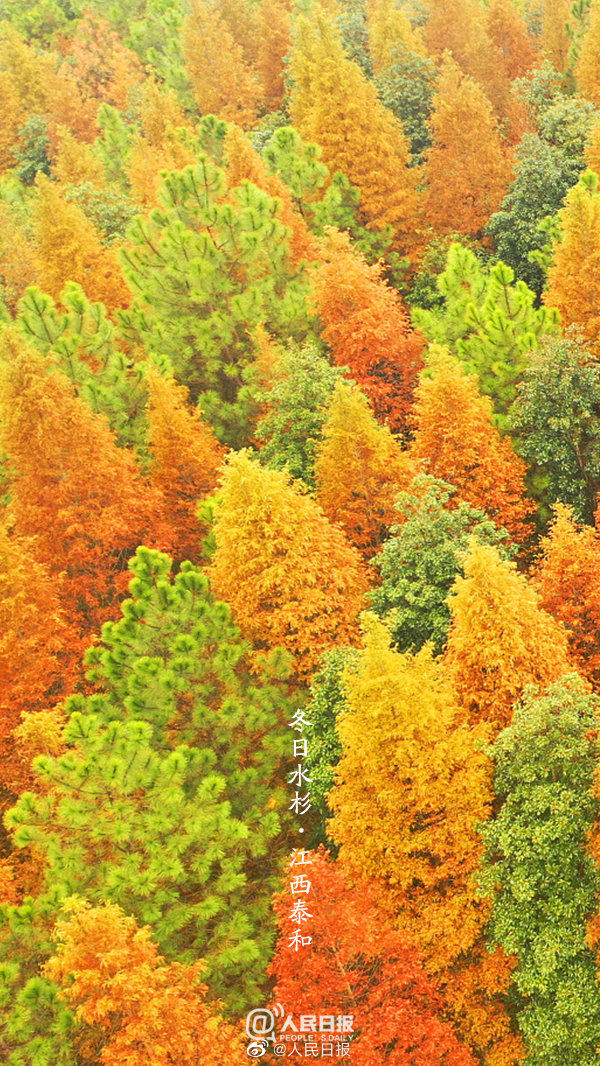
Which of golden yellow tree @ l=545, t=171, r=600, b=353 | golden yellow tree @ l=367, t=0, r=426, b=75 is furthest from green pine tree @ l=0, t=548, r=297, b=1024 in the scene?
golden yellow tree @ l=367, t=0, r=426, b=75

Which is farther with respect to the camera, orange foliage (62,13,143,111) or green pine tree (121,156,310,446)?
orange foliage (62,13,143,111)

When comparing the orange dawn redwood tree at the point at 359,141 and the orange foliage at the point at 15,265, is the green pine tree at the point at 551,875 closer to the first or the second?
the orange dawn redwood tree at the point at 359,141

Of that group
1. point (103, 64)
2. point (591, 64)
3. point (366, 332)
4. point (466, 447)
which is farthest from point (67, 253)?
point (103, 64)

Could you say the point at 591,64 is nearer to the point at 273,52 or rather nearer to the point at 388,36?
the point at 388,36

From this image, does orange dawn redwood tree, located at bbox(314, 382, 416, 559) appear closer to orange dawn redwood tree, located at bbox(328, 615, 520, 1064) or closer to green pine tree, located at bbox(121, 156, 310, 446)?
green pine tree, located at bbox(121, 156, 310, 446)

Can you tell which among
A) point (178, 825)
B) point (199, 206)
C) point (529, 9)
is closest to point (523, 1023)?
point (178, 825)

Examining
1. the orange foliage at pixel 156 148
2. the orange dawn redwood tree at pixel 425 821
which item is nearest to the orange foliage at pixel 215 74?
the orange foliage at pixel 156 148
